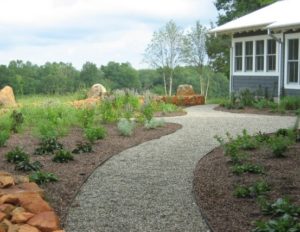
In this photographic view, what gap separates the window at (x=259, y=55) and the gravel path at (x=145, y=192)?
10109 mm

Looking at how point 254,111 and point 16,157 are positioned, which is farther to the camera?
point 254,111

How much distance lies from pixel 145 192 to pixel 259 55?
14708 mm

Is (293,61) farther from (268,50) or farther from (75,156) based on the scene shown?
(75,156)

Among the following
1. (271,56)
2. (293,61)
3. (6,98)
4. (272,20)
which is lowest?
(6,98)

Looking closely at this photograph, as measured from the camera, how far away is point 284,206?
5176 mm

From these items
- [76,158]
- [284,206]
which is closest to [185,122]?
[76,158]

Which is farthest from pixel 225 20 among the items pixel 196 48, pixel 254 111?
pixel 254 111

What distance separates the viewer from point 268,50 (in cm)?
1969

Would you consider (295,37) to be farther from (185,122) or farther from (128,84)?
(128,84)

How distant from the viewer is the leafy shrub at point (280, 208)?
201 inches

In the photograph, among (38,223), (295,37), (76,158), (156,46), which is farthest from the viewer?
(156,46)

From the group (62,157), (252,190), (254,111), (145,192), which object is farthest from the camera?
(254,111)

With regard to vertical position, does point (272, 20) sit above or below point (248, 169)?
above

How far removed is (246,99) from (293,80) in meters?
1.68
